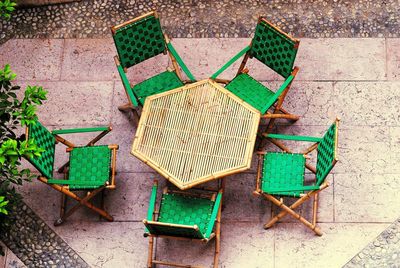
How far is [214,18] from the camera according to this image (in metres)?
8.41

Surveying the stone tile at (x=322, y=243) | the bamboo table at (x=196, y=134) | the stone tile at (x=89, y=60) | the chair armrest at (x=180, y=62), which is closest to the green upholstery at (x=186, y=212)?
the bamboo table at (x=196, y=134)

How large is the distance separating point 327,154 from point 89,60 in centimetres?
294

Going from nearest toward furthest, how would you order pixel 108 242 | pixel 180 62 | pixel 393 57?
pixel 108 242 < pixel 180 62 < pixel 393 57

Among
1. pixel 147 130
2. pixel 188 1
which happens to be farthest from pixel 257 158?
pixel 188 1

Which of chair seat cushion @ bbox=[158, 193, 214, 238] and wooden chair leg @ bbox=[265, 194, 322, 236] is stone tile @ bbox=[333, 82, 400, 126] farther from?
chair seat cushion @ bbox=[158, 193, 214, 238]

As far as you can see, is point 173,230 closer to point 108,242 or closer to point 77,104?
point 108,242

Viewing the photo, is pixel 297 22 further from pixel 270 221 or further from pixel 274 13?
pixel 270 221

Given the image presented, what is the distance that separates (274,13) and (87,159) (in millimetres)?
2690

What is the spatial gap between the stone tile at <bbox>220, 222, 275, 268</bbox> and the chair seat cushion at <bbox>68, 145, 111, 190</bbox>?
1.29 meters

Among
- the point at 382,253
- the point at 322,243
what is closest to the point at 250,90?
the point at 322,243

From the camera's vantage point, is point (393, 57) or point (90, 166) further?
point (393, 57)

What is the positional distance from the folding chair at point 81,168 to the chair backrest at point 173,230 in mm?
681

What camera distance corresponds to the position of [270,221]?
7348 millimetres

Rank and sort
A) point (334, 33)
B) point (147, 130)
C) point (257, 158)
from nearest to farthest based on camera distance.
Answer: point (147, 130)
point (257, 158)
point (334, 33)
